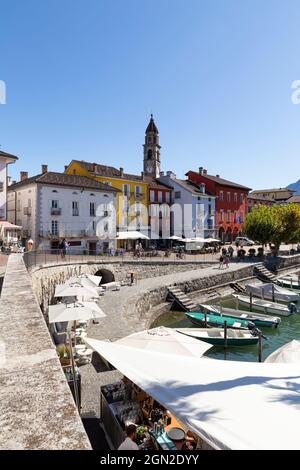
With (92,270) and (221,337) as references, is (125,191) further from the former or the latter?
(221,337)

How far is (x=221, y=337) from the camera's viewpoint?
51.4ft

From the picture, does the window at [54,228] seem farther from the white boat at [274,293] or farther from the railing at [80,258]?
the white boat at [274,293]

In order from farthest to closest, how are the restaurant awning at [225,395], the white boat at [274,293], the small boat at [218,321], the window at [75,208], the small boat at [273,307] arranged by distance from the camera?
the window at [75,208]
the white boat at [274,293]
the small boat at [273,307]
the small boat at [218,321]
the restaurant awning at [225,395]

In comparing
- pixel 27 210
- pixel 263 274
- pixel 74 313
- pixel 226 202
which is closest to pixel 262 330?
pixel 74 313

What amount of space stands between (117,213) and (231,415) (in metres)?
37.1

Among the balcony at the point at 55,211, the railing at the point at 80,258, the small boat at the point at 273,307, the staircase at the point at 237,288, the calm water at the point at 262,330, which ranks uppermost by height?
the balcony at the point at 55,211

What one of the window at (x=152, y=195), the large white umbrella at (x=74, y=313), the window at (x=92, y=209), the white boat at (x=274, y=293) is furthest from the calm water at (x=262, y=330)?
the window at (x=152, y=195)

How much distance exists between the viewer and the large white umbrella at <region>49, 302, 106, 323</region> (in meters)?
10.5

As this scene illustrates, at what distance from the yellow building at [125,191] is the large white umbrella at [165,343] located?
31.1 metres

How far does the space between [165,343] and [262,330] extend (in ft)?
42.0

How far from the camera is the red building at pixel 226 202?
51375mm

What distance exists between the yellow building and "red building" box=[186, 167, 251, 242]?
13.0 m
